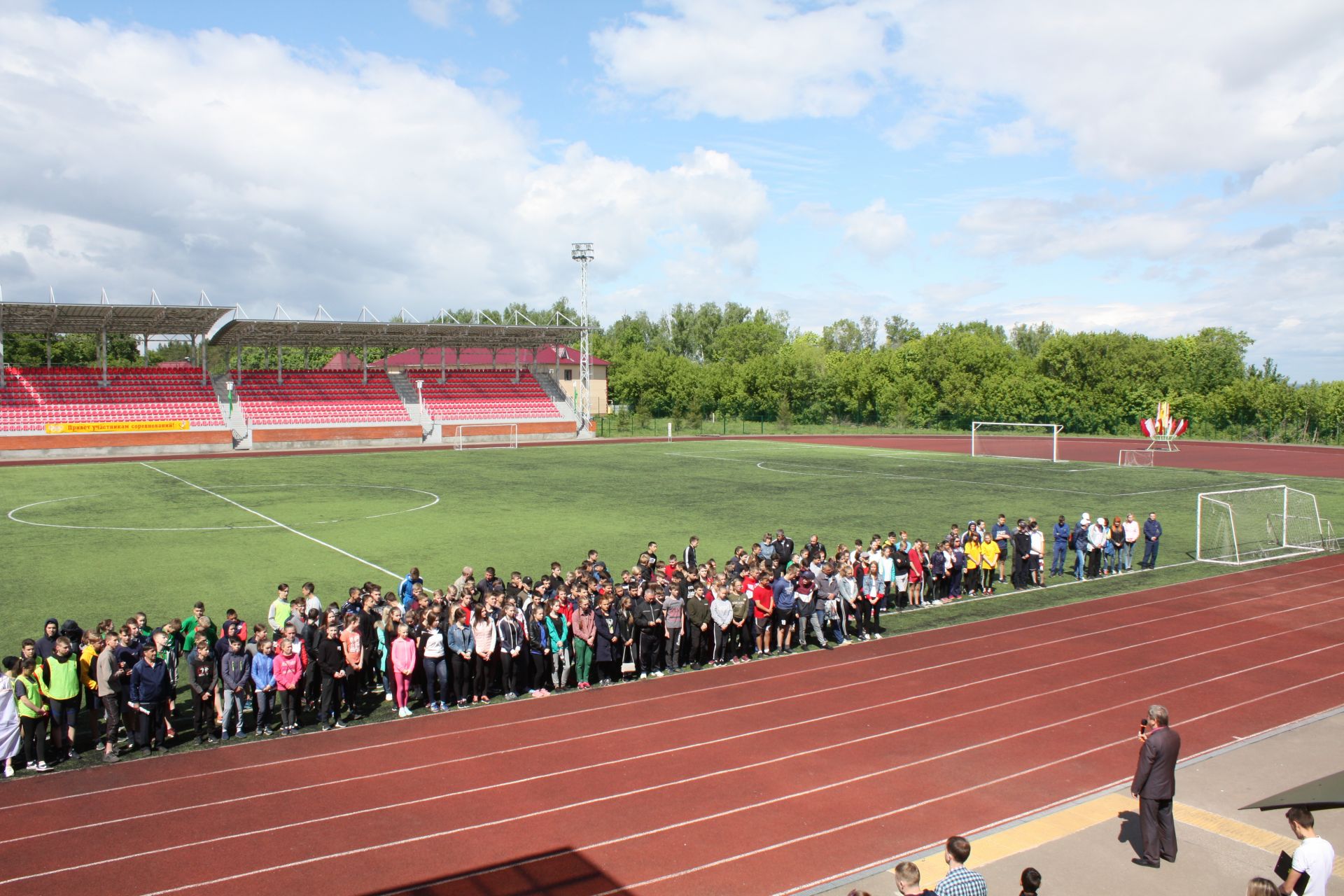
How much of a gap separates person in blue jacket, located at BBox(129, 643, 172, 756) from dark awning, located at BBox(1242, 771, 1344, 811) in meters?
10.7

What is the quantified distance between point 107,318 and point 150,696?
155 feet

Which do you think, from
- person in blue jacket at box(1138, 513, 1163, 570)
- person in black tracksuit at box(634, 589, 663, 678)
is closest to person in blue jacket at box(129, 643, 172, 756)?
person in black tracksuit at box(634, 589, 663, 678)

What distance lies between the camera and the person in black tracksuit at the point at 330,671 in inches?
450

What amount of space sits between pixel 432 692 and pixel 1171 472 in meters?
40.0

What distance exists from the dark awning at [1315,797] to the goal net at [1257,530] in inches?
771

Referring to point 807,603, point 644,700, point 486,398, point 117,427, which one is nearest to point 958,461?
point 486,398

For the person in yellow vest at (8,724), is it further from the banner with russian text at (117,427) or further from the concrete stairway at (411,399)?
the concrete stairway at (411,399)

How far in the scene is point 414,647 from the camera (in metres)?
12.0

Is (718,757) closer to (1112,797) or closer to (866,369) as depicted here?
(1112,797)

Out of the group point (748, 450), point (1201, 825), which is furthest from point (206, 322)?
point (1201, 825)

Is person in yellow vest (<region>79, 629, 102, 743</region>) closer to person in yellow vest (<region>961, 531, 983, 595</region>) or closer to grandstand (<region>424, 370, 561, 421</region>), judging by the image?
person in yellow vest (<region>961, 531, 983, 595</region>)

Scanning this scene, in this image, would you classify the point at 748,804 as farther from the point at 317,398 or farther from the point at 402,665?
the point at 317,398

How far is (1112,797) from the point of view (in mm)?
9344

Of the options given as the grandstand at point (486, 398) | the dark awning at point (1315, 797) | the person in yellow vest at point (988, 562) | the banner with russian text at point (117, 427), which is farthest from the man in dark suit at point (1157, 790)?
the grandstand at point (486, 398)
